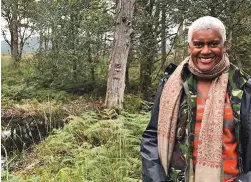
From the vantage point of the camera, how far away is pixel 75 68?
15.1 metres

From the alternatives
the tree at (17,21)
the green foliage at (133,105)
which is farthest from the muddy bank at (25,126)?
the tree at (17,21)

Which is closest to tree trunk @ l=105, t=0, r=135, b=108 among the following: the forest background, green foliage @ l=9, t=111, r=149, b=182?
the forest background

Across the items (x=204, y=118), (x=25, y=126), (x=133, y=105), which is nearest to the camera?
(x=204, y=118)

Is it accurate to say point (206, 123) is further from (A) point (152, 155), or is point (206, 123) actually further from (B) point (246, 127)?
(A) point (152, 155)

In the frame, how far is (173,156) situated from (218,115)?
0.39 m

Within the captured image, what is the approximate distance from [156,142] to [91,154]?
317 centimetres

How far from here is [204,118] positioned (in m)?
2.13

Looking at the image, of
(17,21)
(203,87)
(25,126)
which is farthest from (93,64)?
(203,87)

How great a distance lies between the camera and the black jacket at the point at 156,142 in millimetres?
2037

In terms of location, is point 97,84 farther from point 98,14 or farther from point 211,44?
point 211,44

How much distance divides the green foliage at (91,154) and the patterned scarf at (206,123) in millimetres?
2199

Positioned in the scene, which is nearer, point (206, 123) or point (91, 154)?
point (206, 123)

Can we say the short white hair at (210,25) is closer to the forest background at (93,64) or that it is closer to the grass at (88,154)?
the grass at (88,154)

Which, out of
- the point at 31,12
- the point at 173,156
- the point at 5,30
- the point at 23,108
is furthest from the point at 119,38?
the point at 5,30
